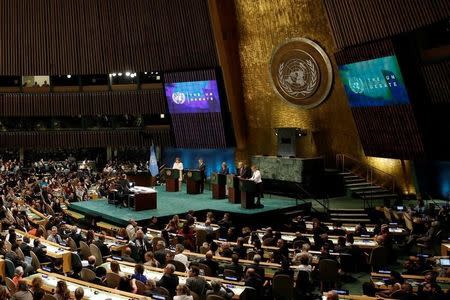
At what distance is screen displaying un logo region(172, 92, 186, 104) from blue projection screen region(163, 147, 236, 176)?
2643 mm

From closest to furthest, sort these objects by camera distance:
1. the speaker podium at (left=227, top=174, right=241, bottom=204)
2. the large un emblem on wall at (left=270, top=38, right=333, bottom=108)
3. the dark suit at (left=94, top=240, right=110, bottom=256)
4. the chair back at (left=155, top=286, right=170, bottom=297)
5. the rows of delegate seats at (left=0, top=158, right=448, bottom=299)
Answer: the chair back at (left=155, top=286, right=170, bottom=297) → the rows of delegate seats at (left=0, top=158, right=448, bottom=299) → the dark suit at (left=94, top=240, right=110, bottom=256) → the speaker podium at (left=227, top=174, right=241, bottom=204) → the large un emblem on wall at (left=270, top=38, right=333, bottom=108)

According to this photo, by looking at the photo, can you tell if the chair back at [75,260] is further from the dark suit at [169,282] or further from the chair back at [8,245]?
the dark suit at [169,282]

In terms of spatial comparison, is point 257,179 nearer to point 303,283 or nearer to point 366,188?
point 366,188

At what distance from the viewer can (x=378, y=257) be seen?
10.6 meters

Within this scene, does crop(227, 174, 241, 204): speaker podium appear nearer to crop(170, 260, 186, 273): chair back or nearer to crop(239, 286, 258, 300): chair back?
crop(170, 260, 186, 273): chair back

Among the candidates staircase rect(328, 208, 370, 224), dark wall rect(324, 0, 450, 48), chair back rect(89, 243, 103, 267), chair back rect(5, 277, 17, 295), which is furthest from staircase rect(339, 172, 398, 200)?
chair back rect(5, 277, 17, 295)

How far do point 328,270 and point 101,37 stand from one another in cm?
1778

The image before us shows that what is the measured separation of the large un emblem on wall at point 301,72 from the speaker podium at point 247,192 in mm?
5579

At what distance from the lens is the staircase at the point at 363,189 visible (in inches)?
706

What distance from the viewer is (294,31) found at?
1952 cm

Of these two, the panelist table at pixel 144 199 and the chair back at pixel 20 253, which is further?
the panelist table at pixel 144 199

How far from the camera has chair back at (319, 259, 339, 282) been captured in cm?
940

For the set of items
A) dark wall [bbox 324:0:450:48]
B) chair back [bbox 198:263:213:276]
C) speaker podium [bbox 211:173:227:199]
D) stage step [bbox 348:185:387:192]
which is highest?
dark wall [bbox 324:0:450:48]

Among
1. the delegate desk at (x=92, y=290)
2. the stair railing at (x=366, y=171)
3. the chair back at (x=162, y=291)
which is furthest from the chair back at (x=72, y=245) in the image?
→ the stair railing at (x=366, y=171)
